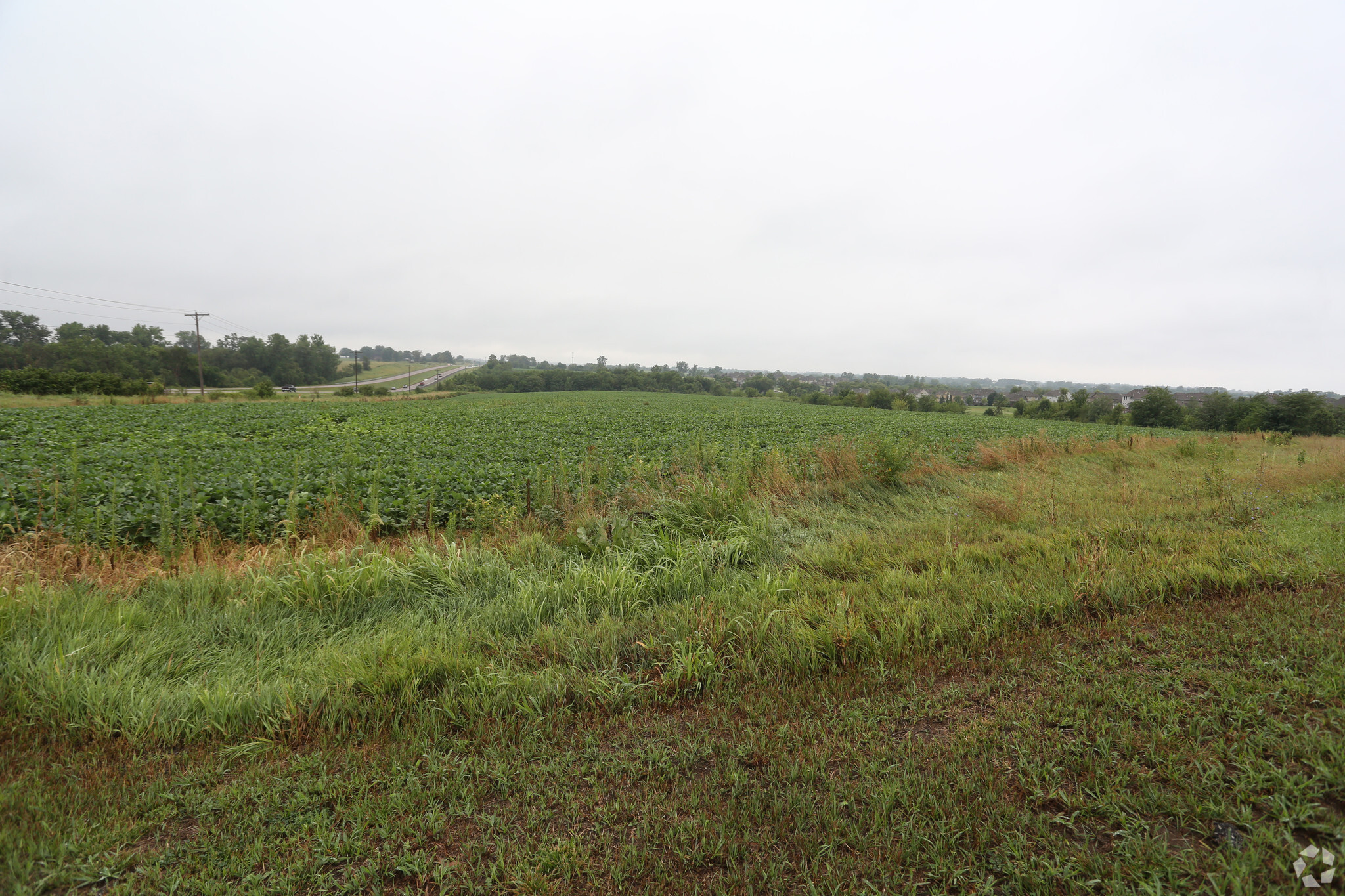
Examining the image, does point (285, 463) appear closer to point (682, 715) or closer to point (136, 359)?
point (682, 715)

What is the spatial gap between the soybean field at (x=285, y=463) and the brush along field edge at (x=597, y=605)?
1.47 m

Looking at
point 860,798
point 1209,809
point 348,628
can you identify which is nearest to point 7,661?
point 348,628

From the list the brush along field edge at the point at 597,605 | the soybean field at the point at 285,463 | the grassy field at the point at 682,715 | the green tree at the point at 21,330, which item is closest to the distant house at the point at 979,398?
the soybean field at the point at 285,463

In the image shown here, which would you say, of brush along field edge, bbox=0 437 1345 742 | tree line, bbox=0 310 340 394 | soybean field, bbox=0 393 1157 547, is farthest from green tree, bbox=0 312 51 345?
brush along field edge, bbox=0 437 1345 742

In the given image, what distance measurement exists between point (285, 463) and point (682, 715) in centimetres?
1171

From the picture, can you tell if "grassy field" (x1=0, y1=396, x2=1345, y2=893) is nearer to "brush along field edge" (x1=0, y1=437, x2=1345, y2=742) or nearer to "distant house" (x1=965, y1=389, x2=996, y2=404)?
"brush along field edge" (x1=0, y1=437, x2=1345, y2=742)

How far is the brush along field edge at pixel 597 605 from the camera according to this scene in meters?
3.26

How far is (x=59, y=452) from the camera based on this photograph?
11.1m

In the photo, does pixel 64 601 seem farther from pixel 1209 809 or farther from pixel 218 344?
pixel 218 344

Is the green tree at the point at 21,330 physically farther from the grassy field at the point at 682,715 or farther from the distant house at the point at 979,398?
the distant house at the point at 979,398

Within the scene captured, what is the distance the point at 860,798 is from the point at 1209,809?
1491mm

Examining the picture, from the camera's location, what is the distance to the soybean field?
6.58m

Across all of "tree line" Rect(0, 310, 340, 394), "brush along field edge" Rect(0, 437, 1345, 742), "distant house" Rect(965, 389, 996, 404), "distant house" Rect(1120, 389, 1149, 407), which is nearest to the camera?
"brush along field edge" Rect(0, 437, 1345, 742)

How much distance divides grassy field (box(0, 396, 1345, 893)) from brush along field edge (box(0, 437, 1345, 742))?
0.12 feet
